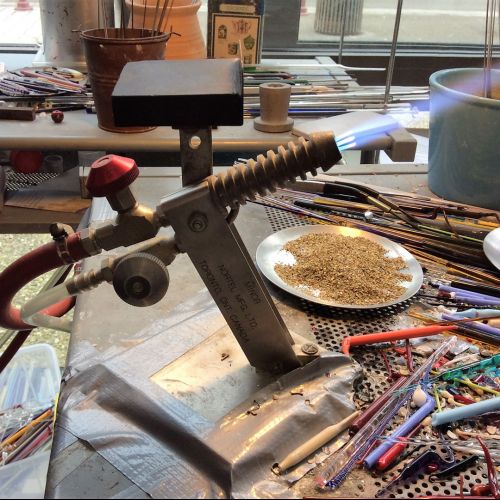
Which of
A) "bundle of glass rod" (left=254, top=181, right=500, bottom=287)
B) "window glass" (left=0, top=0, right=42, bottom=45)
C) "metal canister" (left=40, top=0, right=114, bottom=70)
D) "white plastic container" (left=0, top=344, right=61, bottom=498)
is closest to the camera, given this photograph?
"bundle of glass rod" (left=254, top=181, right=500, bottom=287)

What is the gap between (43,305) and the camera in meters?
0.57

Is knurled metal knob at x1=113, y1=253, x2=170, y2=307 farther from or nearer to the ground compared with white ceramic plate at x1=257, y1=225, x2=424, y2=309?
farther from the ground

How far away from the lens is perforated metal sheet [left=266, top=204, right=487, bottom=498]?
475 mm

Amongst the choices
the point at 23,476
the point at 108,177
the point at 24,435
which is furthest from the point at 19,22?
the point at 108,177

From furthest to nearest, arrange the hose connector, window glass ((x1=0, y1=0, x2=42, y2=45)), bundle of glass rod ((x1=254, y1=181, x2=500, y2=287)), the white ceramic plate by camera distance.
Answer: window glass ((x1=0, y1=0, x2=42, y2=45)) < bundle of glass rod ((x1=254, y1=181, x2=500, y2=287)) < the white ceramic plate < the hose connector

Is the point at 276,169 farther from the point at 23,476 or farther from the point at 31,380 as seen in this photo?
the point at 31,380

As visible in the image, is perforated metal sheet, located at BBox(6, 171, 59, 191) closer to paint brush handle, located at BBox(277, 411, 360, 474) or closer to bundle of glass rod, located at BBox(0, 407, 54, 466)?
bundle of glass rod, located at BBox(0, 407, 54, 466)

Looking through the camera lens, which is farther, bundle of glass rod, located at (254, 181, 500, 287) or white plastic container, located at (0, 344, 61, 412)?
white plastic container, located at (0, 344, 61, 412)

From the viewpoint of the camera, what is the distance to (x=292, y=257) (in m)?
0.77

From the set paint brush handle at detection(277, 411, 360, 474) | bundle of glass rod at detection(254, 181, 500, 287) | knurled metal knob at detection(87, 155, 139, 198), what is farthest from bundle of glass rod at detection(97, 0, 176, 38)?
paint brush handle at detection(277, 411, 360, 474)

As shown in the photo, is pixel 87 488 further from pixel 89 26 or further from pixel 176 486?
pixel 89 26

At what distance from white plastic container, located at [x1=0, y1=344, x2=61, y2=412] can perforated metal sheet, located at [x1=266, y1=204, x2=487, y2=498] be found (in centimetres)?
76

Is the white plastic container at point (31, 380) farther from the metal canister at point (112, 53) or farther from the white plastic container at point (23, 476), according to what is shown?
the metal canister at point (112, 53)

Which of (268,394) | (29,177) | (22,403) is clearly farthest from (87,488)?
(29,177)
